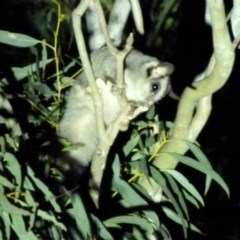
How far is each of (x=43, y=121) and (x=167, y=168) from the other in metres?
0.39

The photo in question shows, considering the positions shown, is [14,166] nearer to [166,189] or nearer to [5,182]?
[5,182]

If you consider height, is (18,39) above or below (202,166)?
above

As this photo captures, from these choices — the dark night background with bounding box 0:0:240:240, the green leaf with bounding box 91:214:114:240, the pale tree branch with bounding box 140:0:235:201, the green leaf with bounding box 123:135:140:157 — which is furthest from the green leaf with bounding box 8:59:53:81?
the dark night background with bounding box 0:0:240:240

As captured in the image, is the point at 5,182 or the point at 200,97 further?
the point at 200,97

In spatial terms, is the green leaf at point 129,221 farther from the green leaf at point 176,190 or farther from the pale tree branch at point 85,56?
the pale tree branch at point 85,56

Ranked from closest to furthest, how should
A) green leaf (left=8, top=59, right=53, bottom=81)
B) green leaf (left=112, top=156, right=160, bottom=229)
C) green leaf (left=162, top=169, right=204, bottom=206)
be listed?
green leaf (left=112, top=156, right=160, bottom=229), green leaf (left=162, top=169, right=204, bottom=206), green leaf (left=8, top=59, right=53, bottom=81)

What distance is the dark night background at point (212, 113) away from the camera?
13.0 ft

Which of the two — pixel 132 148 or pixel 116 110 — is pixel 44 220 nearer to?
pixel 132 148

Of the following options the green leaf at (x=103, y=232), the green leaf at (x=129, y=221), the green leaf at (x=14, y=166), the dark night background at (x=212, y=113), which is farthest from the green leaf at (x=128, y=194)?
the dark night background at (x=212, y=113)

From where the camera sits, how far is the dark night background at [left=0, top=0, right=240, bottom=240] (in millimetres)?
3955

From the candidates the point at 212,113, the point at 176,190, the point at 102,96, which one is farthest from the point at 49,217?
the point at 212,113

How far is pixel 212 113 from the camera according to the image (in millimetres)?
4562

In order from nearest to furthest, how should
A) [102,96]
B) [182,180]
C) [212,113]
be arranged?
[182,180] → [102,96] → [212,113]

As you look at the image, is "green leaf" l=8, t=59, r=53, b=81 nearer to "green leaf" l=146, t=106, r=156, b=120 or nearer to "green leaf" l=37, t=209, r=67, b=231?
"green leaf" l=146, t=106, r=156, b=120
